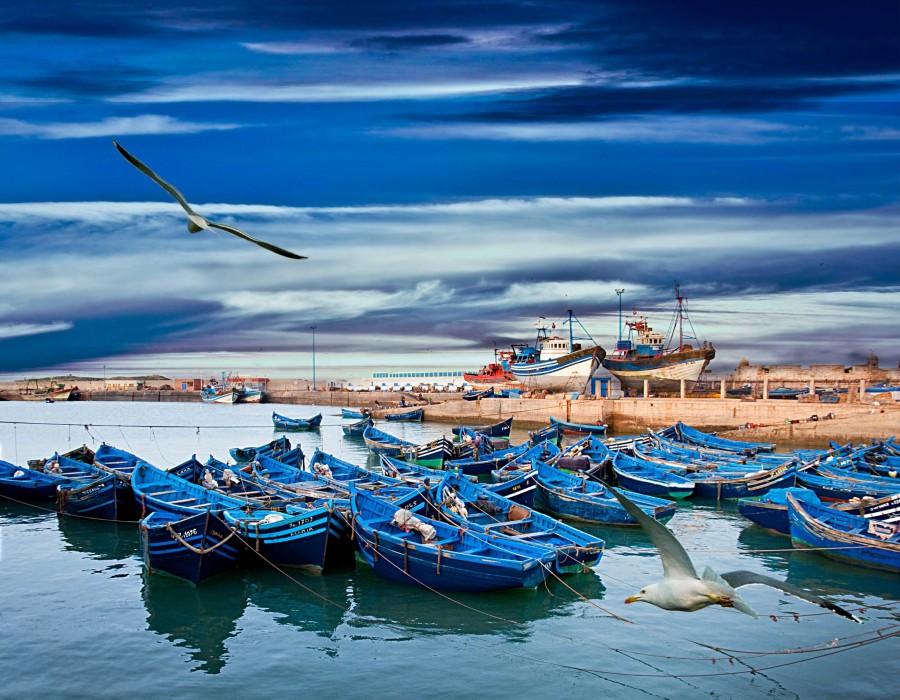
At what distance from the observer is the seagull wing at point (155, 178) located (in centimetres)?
754

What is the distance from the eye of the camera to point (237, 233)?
24.8 ft

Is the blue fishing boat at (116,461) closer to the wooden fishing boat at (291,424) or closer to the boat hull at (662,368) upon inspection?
the wooden fishing boat at (291,424)

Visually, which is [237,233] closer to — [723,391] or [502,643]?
[502,643]

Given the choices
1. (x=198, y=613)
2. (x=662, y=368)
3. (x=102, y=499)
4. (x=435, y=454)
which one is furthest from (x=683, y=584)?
(x=662, y=368)

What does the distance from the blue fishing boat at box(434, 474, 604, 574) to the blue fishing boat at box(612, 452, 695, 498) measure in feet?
29.2

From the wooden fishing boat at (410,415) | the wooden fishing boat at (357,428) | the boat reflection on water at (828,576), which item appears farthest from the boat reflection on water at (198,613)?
the wooden fishing boat at (410,415)

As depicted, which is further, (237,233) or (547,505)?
(547,505)

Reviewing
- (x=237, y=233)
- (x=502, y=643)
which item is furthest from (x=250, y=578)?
(x=237, y=233)

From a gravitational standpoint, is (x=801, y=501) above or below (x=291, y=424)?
above

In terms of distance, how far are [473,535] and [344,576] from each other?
338 cm

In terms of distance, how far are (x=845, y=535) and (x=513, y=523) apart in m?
8.17

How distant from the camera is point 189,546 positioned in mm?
17078

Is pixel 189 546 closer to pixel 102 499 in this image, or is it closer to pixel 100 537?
pixel 100 537

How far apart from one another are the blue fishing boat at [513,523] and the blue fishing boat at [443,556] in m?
0.74
